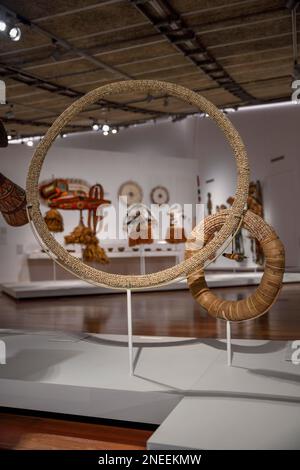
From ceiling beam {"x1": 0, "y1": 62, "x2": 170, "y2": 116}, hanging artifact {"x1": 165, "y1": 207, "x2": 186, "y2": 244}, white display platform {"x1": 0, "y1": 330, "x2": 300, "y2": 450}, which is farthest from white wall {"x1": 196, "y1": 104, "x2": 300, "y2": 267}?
white display platform {"x1": 0, "y1": 330, "x2": 300, "y2": 450}

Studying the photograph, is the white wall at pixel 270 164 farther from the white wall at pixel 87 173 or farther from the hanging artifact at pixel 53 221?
the hanging artifact at pixel 53 221

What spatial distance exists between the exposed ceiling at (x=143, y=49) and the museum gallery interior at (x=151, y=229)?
33mm

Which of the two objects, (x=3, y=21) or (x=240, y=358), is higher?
(x=3, y=21)

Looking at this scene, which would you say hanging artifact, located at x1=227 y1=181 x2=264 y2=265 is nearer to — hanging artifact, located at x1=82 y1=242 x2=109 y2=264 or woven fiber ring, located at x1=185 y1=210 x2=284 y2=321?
hanging artifact, located at x1=82 y1=242 x2=109 y2=264

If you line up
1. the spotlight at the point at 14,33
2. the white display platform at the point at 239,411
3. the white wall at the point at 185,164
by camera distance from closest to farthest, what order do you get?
the white display platform at the point at 239,411 < the spotlight at the point at 14,33 < the white wall at the point at 185,164

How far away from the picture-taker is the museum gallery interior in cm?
227

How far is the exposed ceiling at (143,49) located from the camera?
569 centimetres

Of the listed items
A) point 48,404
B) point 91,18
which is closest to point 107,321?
point 48,404

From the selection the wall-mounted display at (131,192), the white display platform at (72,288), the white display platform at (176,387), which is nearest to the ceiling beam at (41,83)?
the wall-mounted display at (131,192)

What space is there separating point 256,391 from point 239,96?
8356mm

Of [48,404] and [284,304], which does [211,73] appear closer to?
[284,304]

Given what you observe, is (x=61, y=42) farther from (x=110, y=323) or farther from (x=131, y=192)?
(x=131, y=192)

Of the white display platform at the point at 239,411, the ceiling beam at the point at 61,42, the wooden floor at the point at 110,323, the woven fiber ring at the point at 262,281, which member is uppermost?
the ceiling beam at the point at 61,42

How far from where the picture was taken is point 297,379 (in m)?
2.29
